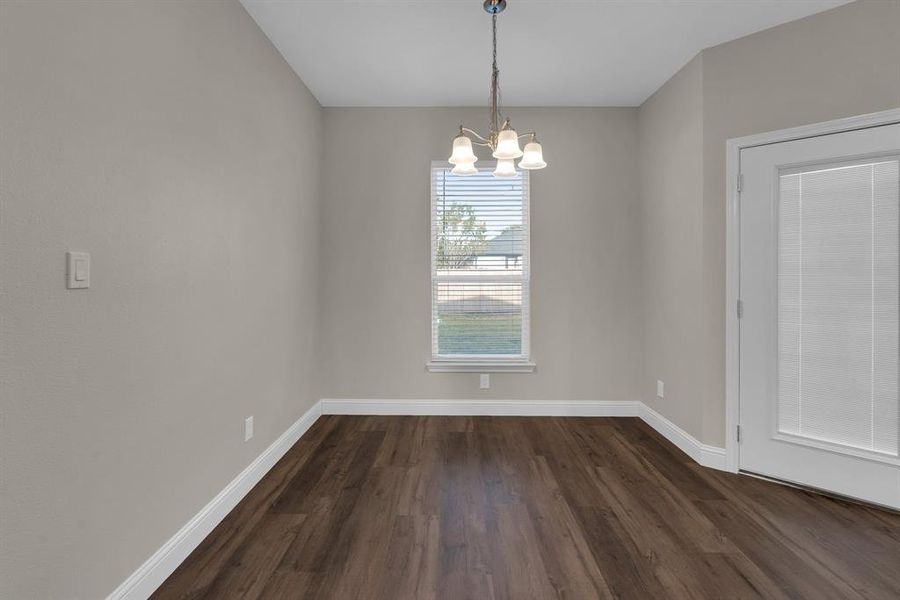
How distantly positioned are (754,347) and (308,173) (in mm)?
3322

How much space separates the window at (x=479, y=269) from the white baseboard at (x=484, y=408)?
13.6 inches

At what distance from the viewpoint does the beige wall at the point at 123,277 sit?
117 centimetres

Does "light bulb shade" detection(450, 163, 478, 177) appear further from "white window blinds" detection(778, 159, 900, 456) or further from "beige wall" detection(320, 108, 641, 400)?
"white window blinds" detection(778, 159, 900, 456)

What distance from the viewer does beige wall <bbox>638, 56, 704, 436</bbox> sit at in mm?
2859

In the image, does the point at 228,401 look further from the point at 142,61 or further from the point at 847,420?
the point at 847,420

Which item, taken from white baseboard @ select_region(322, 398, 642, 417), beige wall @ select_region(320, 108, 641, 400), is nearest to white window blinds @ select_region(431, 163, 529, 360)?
beige wall @ select_region(320, 108, 641, 400)

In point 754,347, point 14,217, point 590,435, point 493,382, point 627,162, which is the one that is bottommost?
point 590,435

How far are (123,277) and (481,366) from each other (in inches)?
106

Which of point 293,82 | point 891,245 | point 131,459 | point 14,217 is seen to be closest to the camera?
point 14,217

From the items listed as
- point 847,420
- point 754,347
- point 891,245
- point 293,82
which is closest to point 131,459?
point 293,82

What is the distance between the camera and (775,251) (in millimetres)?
2510

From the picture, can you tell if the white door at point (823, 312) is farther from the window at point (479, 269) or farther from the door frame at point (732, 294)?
the window at point (479, 269)

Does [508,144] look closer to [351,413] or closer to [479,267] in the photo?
[479,267]

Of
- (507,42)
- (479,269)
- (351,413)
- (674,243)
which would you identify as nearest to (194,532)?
A: (351,413)
